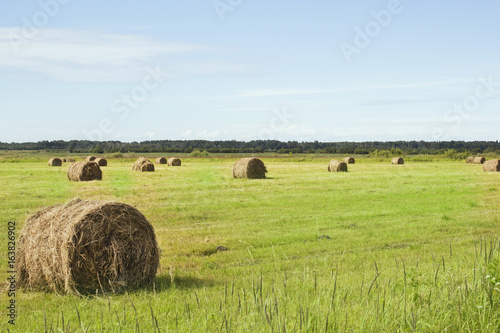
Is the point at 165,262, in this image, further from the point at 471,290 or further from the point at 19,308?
the point at 471,290

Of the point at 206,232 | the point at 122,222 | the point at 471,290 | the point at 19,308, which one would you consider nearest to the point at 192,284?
the point at 122,222

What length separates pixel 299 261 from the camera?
10.0m

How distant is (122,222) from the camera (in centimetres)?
879

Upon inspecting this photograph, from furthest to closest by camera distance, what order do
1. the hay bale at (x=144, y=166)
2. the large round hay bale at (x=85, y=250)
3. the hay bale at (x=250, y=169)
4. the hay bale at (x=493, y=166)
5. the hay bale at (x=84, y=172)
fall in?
the hay bale at (x=493, y=166), the hay bale at (x=144, y=166), the hay bale at (x=250, y=169), the hay bale at (x=84, y=172), the large round hay bale at (x=85, y=250)

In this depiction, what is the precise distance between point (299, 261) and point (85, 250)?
4265 mm

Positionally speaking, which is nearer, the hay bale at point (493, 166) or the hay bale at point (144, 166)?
the hay bale at point (144, 166)

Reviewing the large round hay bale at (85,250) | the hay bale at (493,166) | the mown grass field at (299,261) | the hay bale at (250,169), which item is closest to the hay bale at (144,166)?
the hay bale at (250,169)

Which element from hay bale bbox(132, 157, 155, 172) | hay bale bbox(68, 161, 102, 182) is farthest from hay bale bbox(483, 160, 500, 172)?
hay bale bbox(68, 161, 102, 182)

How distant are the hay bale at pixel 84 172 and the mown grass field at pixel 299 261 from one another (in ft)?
17.7

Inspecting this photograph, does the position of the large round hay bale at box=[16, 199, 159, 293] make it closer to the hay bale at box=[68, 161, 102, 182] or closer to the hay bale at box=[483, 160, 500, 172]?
the hay bale at box=[68, 161, 102, 182]

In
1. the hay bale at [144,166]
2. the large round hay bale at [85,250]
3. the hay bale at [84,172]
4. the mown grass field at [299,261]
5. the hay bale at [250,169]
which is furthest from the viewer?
the hay bale at [144,166]

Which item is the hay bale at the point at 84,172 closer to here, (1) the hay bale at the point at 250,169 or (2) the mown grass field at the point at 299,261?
(2) the mown grass field at the point at 299,261

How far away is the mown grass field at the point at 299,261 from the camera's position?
496cm

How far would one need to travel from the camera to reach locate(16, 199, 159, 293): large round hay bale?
A: 26.9 feet
